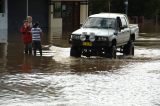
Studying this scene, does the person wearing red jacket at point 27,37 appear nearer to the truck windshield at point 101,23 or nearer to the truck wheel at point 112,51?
the truck windshield at point 101,23

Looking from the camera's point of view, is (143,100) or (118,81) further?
(118,81)

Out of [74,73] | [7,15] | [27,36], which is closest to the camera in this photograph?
[74,73]

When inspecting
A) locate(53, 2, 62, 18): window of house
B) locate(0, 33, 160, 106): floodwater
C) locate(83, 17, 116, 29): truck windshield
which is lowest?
locate(0, 33, 160, 106): floodwater

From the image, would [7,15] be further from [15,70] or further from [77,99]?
[77,99]

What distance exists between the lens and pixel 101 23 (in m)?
21.5

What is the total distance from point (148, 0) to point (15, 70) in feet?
163

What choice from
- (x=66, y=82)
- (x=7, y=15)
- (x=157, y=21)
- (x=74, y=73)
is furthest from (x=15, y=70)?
(x=157, y=21)

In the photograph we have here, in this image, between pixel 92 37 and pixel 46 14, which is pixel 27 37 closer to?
pixel 92 37

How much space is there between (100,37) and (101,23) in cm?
136

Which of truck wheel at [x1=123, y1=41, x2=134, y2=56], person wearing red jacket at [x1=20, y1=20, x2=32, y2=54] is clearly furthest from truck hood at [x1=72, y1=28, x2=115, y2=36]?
truck wheel at [x1=123, y1=41, x2=134, y2=56]

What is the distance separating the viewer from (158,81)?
46.1 ft

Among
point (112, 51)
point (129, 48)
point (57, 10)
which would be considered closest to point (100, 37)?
point (112, 51)

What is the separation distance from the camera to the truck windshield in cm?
2143

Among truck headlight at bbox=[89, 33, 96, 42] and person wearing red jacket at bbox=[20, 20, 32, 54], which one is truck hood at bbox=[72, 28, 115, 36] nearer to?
truck headlight at bbox=[89, 33, 96, 42]
